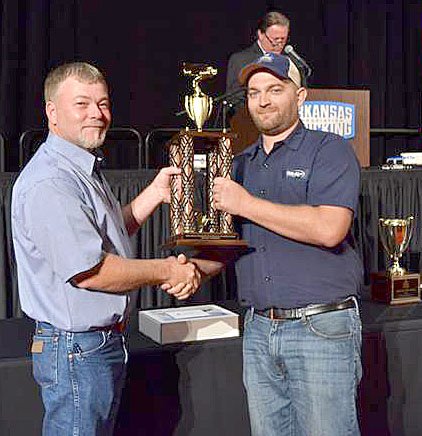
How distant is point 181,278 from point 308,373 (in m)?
0.42

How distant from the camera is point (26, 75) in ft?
19.8

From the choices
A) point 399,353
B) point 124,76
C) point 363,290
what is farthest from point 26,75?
point 399,353

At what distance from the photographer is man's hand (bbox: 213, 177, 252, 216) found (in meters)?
1.89

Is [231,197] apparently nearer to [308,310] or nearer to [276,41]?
[308,310]

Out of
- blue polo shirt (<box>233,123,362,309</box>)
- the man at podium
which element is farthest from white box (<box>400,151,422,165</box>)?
blue polo shirt (<box>233,123,362,309</box>)

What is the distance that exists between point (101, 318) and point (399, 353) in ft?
4.07

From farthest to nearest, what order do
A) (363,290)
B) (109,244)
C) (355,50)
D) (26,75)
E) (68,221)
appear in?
(355,50) → (26,75) → (363,290) → (109,244) → (68,221)

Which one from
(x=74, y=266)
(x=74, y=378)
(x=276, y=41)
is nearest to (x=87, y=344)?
(x=74, y=378)

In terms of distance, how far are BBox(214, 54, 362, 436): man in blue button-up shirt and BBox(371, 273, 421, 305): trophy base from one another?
3.30 feet

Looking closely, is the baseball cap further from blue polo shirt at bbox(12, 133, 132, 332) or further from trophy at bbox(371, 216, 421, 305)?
trophy at bbox(371, 216, 421, 305)

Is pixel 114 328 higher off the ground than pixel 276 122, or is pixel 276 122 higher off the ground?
pixel 276 122

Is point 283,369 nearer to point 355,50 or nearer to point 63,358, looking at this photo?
point 63,358

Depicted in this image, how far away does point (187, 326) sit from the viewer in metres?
2.39

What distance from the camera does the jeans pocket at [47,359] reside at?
1807mm
